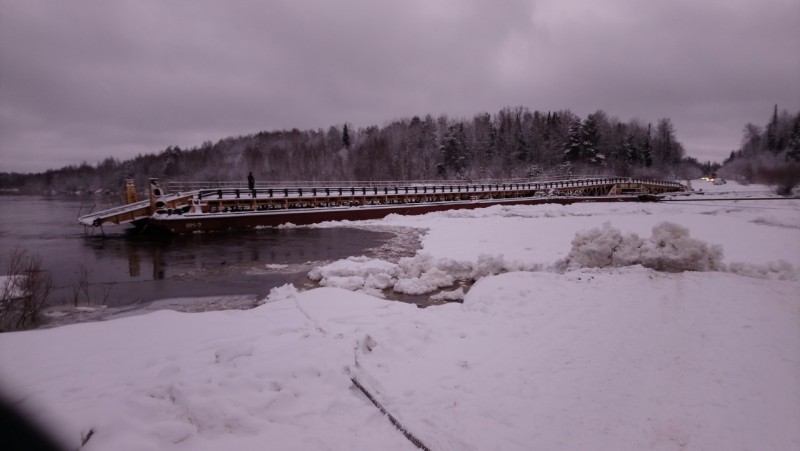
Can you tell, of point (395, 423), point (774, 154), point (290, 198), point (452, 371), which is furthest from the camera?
point (774, 154)

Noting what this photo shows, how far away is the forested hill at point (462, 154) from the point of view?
74625 millimetres

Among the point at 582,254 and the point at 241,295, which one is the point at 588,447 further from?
the point at 241,295

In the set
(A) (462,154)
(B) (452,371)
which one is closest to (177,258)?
(B) (452,371)

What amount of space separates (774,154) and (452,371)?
8012cm

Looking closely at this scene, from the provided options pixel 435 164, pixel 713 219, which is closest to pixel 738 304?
pixel 713 219

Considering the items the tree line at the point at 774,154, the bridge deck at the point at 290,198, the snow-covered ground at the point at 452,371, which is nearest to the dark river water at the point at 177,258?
the bridge deck at the point at 290,198

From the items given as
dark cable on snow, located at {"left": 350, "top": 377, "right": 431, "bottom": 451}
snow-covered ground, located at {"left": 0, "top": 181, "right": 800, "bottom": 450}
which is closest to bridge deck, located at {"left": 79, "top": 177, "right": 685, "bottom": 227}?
snow-covered ground, located at {"left": 0, "top": 181, "right": 800, "bottom": 450}

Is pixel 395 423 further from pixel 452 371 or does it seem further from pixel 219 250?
pixel 219 250

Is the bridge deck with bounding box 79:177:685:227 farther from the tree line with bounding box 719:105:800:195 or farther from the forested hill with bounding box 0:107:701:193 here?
the forested hill with bounding box 0:107:701:193

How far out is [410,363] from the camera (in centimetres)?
507

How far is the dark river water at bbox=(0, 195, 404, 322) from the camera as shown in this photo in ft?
34.2

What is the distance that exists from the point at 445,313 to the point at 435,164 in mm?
71711

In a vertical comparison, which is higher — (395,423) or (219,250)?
(219,250)

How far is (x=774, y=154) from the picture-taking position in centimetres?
5875
